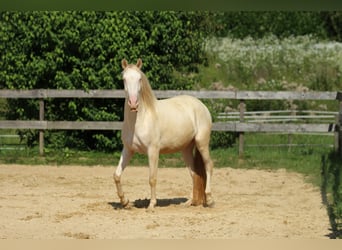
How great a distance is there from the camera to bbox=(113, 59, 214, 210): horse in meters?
6.03

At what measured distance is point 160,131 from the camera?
629cm

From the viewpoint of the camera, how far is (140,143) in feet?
20.4

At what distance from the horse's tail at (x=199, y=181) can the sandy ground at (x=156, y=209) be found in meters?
0.15

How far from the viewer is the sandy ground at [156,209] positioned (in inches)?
205

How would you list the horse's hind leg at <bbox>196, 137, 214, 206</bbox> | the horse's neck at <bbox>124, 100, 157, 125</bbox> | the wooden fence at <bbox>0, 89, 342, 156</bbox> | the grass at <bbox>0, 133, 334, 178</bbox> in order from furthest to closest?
the wooden fence at <bbox>0, 89, 342, 156</bbox> → the grass at <bbox>0, 133, 334, 178</bbox> → the horse's hind leg at <bbox>196, 137, 214, 206</bbox> → the horse's neck at <bbox>124, 100, 157, 125</bbox>

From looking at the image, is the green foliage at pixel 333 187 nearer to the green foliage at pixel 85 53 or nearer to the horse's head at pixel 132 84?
the horse's head at pixel 132 84

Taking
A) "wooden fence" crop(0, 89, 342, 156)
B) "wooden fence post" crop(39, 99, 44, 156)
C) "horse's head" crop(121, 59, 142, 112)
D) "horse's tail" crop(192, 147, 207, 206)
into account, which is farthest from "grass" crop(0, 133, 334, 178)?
"horse's head" crop(121, 59, 142, 112)

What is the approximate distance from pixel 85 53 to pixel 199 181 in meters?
4.94

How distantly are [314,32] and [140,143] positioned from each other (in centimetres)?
1521

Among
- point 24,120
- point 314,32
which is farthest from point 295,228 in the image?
point 314,32

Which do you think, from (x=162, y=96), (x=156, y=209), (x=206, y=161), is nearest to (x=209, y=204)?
(x=206, y=161)

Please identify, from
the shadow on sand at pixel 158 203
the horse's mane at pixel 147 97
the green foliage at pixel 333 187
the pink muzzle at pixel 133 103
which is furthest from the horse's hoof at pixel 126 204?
the green foliage at pixel 333 187

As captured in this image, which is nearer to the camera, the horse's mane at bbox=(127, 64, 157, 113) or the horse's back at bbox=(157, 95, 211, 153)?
the horse's mane at bbox=(127, 64, 157, 113)

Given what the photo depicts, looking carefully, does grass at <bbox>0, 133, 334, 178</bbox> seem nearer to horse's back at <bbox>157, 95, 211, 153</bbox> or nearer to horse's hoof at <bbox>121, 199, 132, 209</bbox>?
horse's back at <bbox>157, 95, 211, 153</bbox>
